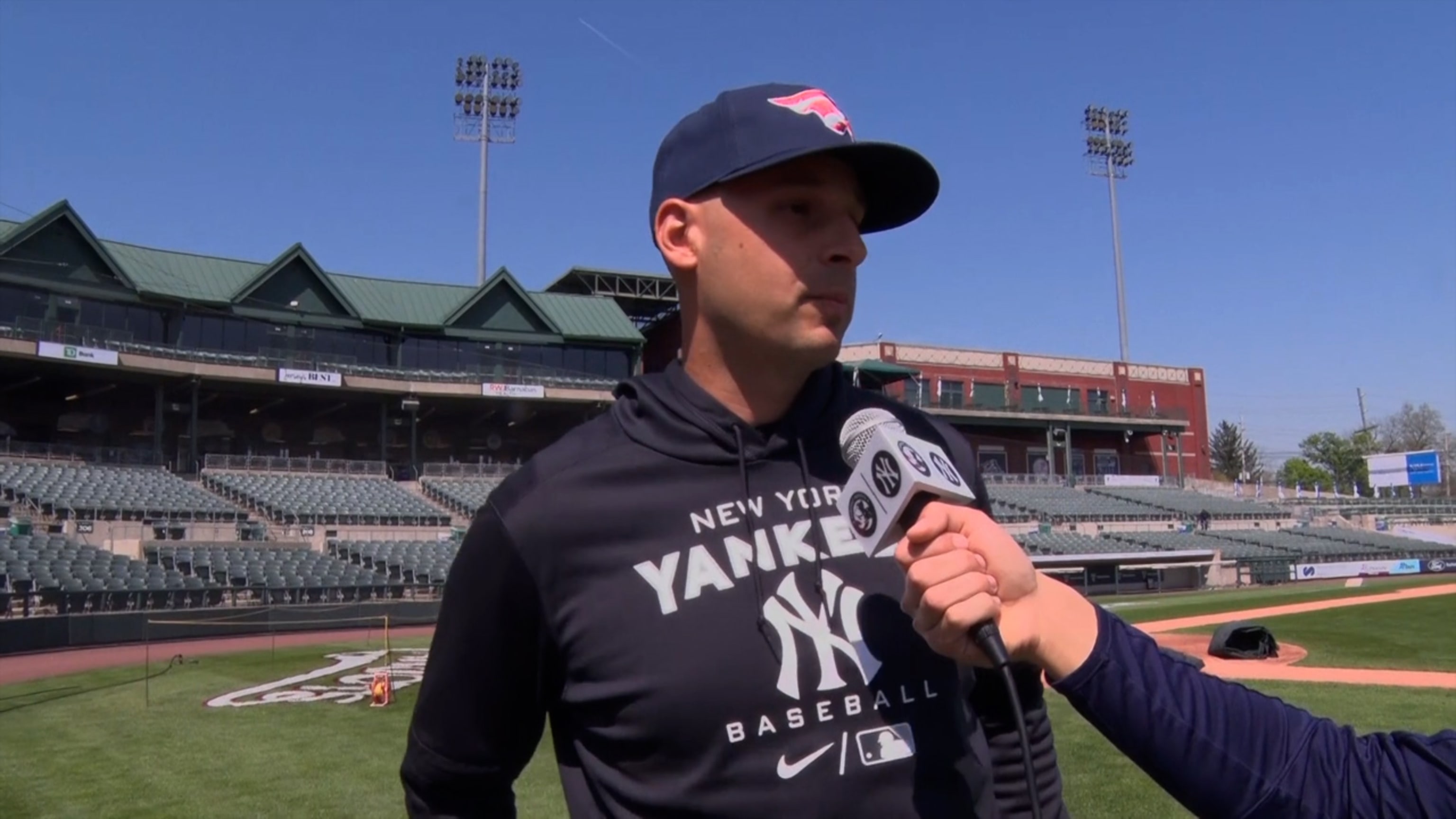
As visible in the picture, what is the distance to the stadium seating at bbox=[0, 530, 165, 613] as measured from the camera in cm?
2172

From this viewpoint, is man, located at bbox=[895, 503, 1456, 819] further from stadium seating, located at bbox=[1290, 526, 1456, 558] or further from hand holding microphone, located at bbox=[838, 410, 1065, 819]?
stadium seating, located at bbox=[1290, 526, 1456, 558]

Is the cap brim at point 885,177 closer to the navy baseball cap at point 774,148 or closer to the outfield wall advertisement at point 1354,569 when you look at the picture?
the navy baseball cap at point 774,148

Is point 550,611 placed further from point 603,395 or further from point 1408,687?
point 603,395

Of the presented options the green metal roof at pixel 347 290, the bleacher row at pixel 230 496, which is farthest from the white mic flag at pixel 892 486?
the green metal roof at pixel 347 290

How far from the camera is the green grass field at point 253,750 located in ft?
27.0

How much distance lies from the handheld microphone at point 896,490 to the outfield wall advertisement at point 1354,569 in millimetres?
48968

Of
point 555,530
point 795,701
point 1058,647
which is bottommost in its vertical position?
point 795,701

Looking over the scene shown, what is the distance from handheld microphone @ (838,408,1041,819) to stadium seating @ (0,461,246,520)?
104ft

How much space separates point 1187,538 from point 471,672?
162 feet

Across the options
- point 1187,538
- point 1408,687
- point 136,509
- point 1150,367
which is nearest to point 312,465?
point 136,509

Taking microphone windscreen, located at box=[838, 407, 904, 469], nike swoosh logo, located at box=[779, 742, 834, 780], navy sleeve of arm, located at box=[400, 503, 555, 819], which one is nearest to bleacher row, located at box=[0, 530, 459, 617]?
navy sleeve of arm, located at box=[400, 503, 555, 819]

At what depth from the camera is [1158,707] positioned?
56.1 inches

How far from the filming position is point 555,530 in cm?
191

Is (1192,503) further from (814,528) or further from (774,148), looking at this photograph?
(774,148)
